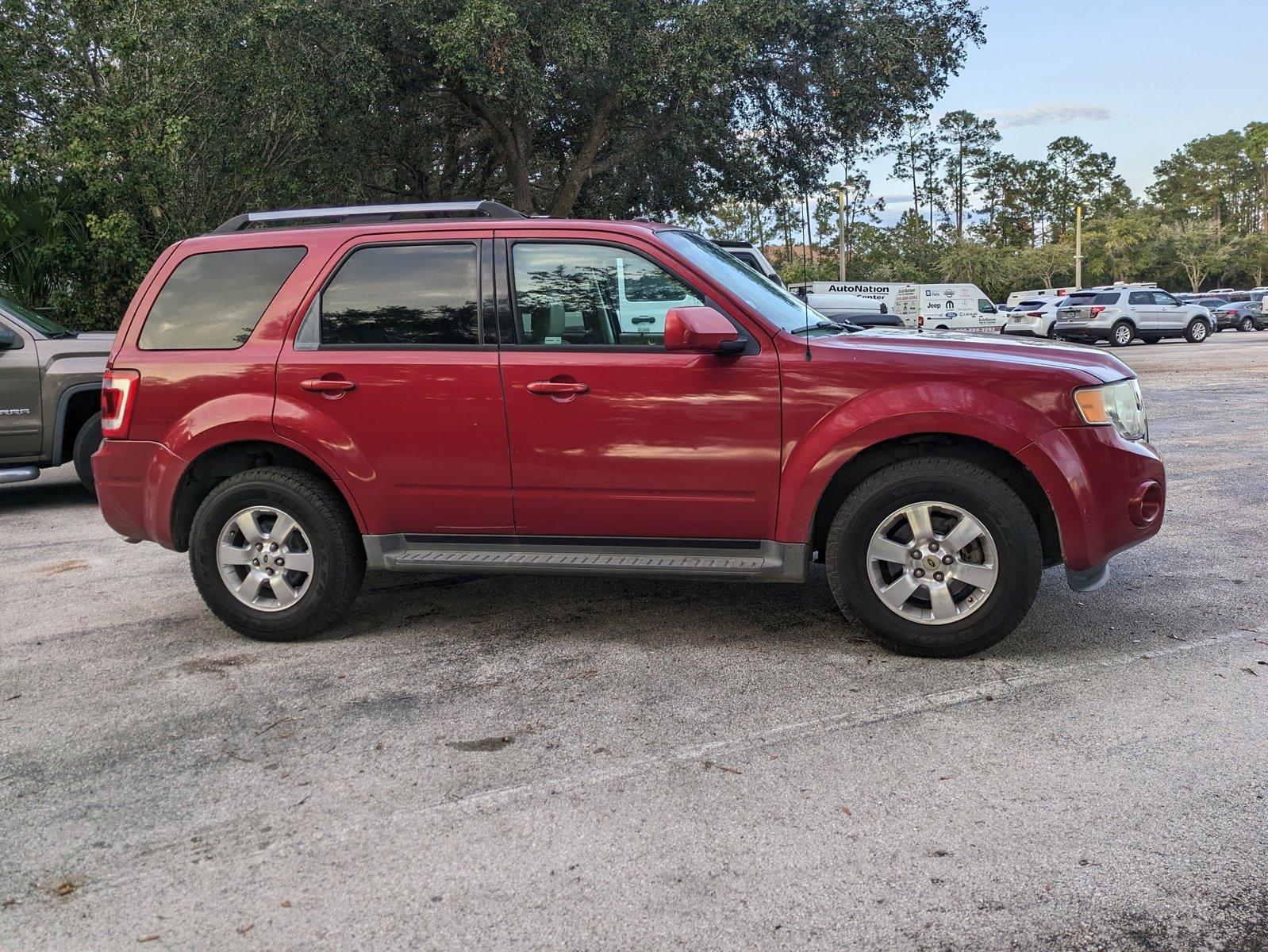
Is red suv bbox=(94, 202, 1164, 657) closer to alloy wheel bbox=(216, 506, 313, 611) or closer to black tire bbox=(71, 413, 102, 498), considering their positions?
alloy wheel bbox=(216, 506, 313, 611)

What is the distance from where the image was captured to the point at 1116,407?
4.56m

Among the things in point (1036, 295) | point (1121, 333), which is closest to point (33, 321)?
point (1121, 333)

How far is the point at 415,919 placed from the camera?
2723mm

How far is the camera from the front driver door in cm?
459

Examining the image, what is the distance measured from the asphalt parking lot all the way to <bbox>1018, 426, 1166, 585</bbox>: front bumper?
1.59 ft

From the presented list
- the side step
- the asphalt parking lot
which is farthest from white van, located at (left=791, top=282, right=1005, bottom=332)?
the asphalt parking lot

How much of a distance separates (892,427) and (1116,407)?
3.11 feet

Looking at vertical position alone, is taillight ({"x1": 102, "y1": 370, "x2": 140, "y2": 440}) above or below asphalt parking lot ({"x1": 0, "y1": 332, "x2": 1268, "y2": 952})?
above

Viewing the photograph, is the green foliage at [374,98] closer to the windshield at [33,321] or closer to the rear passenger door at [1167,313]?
the windshield at [33,321]

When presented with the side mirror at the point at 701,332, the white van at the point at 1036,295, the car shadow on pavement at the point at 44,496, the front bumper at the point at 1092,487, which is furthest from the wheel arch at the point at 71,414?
the white van at the point at 1036,295

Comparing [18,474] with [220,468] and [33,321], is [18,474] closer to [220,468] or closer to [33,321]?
[33,321]

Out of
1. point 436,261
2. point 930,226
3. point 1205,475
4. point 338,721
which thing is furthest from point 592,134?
point 930,226

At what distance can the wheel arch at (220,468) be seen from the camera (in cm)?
508

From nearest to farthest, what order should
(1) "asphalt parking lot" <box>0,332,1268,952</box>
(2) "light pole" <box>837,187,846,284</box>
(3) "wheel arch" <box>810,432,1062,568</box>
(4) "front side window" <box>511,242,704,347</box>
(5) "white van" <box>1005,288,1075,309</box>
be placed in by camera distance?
(1) "asphalt parking lot" <box>0,332,1268,952</box> < (3) "wheel arch" <box>810,432,1062,568</box> < (4) "front side window" <box>511,242,704,347</box> < (5) "white van" <box>1005,288,1075,309</box> < (2) "light pole" <box>837,187,846,284</box>
